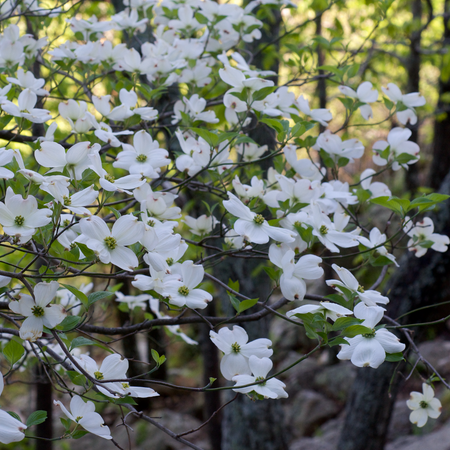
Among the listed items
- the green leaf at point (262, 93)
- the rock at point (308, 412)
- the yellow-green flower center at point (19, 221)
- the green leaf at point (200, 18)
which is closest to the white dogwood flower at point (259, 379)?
the yellow-green flower center at point (19, 221)

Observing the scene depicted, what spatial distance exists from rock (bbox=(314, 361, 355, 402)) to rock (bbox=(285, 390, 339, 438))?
0.10 m

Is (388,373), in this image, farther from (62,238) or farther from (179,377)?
(179,377)

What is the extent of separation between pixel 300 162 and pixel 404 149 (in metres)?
0.29

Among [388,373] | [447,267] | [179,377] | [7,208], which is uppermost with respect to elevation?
[7,208]

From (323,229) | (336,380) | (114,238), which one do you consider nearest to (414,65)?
(336,380)

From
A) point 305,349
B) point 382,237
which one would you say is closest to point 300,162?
point 382,237

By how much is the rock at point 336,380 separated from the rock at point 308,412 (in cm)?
10

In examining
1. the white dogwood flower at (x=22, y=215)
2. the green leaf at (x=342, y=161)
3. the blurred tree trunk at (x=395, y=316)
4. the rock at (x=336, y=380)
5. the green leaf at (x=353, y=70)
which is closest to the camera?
the white dogwood flower at (x=22, y=215)

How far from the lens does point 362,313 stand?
0.74 m

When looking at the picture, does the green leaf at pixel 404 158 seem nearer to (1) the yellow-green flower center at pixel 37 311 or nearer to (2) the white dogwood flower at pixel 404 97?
(2) the white dogwood flower at pixel 404 97

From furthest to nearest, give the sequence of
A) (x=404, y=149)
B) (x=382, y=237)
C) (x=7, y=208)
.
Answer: (x=404, y=149), (x=382, y=237), (x=7, y=208)

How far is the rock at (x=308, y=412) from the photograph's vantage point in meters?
3.56

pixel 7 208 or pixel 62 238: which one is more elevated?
pixel 7 208

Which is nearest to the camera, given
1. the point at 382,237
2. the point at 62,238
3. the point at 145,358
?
the point at 62,238
